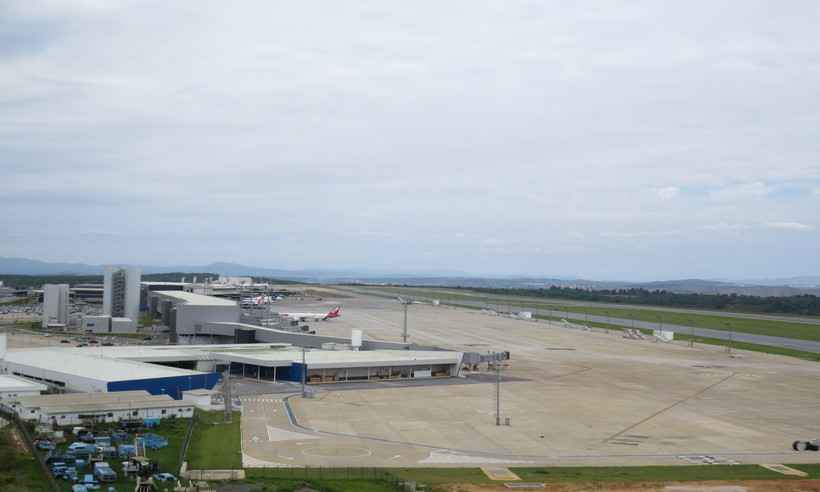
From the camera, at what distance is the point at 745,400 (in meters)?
60.4

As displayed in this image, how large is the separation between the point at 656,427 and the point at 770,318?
126855mm

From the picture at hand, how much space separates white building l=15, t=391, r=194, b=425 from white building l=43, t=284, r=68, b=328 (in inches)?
2908

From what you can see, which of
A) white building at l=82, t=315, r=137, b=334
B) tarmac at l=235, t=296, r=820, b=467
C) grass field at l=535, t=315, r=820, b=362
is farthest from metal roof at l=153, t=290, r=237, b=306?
grass field at l=535, t=315, r=820, b=362

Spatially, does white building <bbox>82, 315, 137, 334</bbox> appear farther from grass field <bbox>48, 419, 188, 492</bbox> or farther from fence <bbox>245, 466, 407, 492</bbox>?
fence <bbox>245, 466, 407, 492</bbox>

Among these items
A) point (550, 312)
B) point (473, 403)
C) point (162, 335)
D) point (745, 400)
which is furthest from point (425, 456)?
point (550, 312)

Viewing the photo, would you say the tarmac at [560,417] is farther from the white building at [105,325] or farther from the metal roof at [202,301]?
the white building at [105,325]

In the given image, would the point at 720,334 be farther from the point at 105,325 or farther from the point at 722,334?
the point at 105,325

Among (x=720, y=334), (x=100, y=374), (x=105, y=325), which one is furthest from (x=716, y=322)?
(x=100, y=374)

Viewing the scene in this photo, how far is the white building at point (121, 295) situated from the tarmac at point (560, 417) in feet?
216

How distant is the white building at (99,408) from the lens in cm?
4331

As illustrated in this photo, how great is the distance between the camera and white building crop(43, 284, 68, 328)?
381 feet

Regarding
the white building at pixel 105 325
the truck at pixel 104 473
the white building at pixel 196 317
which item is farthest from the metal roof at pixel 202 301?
the truck at pixel 104 473

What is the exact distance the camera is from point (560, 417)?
51.6 meters

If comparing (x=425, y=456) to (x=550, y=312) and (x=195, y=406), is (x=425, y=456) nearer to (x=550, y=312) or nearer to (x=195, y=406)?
(x=195, y=406)
